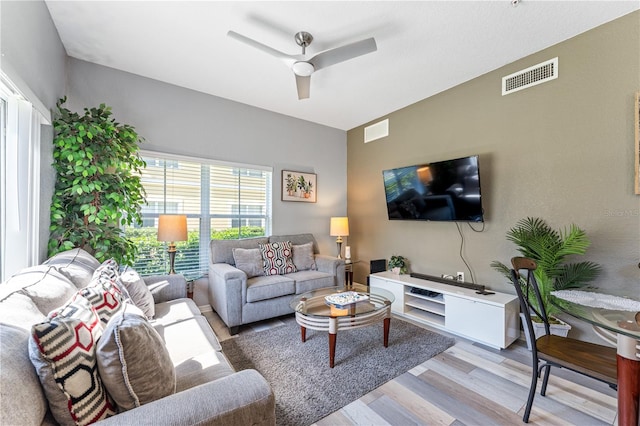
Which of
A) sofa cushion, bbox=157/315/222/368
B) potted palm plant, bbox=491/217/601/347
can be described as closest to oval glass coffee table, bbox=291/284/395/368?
sofa cushion, bbox=157/315/222/368

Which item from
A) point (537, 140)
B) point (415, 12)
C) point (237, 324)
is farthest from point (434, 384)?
point (415, 12)

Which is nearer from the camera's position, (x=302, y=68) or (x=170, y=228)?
(x=302, y=68)

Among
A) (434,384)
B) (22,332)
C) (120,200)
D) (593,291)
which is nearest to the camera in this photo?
(22,332)

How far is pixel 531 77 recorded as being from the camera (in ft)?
8.49

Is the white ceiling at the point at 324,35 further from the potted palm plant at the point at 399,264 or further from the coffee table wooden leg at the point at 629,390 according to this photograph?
the coffee table wooden leg at the point at 629,390

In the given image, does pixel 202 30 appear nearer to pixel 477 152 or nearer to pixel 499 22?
pixel 499 22

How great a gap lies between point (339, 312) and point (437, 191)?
1816mm

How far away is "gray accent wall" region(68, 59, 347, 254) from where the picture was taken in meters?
2.87

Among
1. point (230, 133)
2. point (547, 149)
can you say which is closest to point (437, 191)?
point (547, 149)

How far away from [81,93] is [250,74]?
5.50 ft

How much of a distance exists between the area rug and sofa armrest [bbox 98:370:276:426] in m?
0.86

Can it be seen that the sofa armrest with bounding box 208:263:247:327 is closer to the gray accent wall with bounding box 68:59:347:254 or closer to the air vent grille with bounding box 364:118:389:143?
the gray accent wall with bounding box 68:59:347:254

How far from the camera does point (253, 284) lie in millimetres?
2875

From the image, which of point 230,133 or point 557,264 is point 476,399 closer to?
point 557,264
